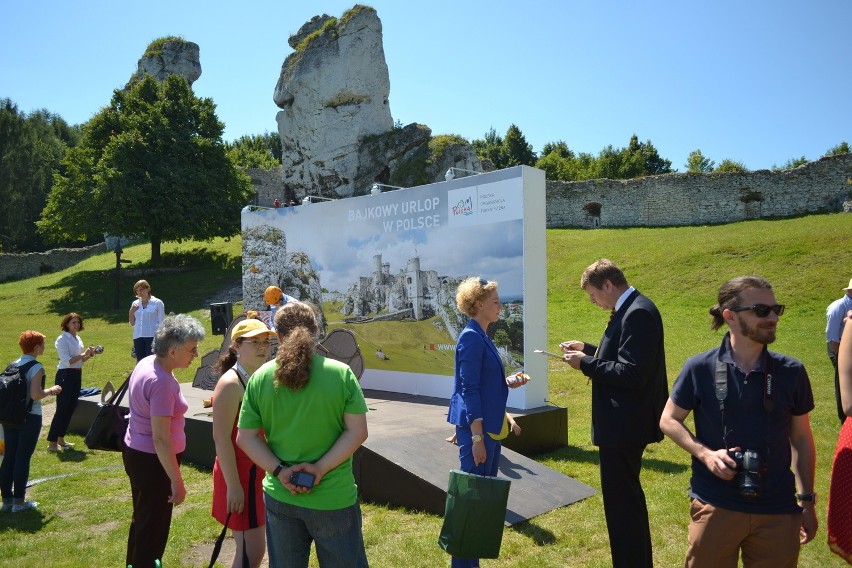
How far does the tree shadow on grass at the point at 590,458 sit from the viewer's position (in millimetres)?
6385

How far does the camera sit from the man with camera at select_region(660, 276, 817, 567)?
2.57 metres

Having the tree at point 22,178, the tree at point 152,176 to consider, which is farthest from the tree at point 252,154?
the tree at point 152,176

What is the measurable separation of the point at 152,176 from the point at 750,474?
3090 cm

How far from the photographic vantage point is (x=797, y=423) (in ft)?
8.75

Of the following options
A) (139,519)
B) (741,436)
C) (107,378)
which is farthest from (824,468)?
Answer: (107,378)

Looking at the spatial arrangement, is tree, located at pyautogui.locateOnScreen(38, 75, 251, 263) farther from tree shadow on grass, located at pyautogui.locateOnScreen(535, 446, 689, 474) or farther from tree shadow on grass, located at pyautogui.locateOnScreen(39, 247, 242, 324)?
tree shadow on grass, located at pyautogui.locateOnScreen(535, 446, 689, 474)

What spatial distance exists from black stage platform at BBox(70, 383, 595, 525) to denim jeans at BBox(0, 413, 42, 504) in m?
1.76

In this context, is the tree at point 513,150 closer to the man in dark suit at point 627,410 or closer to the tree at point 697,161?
the tree at point 697,161

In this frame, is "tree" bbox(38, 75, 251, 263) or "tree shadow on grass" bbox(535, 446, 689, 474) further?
"tree" bbox(38, 75, 251, 263)

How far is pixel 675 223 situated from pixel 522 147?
3574cm

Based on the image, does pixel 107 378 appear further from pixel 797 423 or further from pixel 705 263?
pixel 705 263

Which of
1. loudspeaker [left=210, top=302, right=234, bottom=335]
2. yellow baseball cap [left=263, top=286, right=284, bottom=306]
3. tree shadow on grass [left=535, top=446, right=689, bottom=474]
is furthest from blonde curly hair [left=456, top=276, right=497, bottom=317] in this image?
loudspeaker [left=210, top=302, right=234, bottom=335]

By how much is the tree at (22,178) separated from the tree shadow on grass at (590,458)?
48.1 meters

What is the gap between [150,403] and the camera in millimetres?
3539
